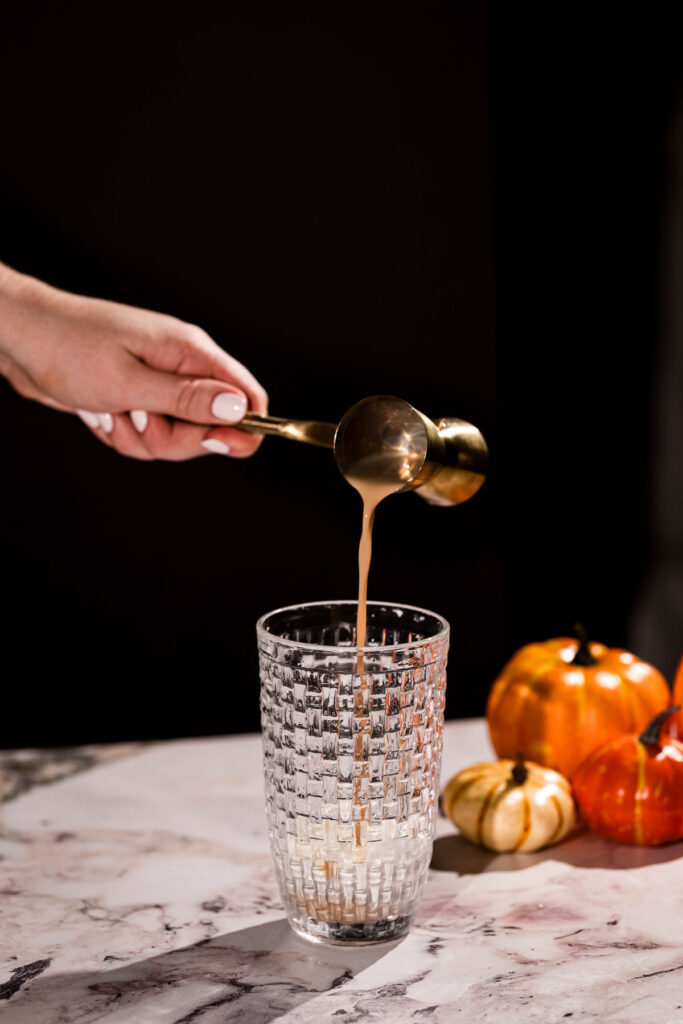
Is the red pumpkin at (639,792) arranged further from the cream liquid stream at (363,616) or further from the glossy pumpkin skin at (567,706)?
the cream liquid stream at (363,616)

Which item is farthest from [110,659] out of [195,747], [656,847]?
[656,847]

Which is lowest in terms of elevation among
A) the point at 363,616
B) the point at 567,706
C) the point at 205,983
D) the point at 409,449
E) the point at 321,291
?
the point at 205,983

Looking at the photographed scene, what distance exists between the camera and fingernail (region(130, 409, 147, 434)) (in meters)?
1.37

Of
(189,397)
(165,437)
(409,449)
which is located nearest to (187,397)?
(189,397)

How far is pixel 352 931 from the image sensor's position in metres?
0.89

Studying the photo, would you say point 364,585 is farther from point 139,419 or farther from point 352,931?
point 139,419

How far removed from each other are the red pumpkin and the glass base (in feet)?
0.95

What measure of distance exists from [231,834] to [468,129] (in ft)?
4.08

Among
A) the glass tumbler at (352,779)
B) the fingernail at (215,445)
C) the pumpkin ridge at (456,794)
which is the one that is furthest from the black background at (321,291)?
the glass tumbler at (352,779)

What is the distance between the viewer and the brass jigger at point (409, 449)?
92 centimetres

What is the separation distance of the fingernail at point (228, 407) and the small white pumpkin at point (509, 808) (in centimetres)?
47

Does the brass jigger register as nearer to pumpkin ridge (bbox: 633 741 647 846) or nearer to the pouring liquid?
the pouring liquid

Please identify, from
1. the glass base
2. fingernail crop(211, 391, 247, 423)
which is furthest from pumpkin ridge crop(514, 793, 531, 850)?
fingernail crop(211, 391, 247, 423)

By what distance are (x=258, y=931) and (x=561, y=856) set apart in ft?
1.09
